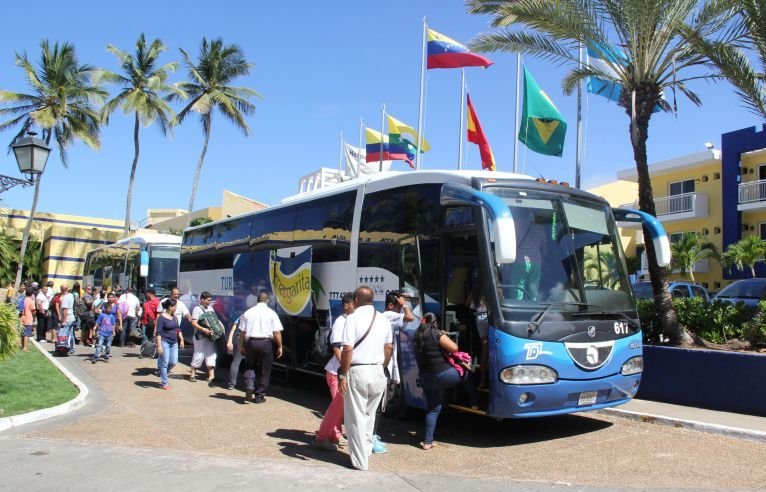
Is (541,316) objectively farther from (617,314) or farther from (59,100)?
(59,100)

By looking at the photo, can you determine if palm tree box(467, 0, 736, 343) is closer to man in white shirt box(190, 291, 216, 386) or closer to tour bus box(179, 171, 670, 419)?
tour bus box(179, 171, 670, 419)

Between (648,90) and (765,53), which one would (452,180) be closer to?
(648,90)

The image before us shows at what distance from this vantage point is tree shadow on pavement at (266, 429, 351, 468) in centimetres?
706

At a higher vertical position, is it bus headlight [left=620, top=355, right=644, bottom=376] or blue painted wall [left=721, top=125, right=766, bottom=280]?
blue painted wall [left=721, top=125, right=766, bottom=280]

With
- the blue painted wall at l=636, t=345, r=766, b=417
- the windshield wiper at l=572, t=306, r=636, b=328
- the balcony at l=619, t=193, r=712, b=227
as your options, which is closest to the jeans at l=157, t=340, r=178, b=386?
the windshield wiper at l=572, t=306, r=636, b=328

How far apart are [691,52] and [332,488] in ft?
34.2

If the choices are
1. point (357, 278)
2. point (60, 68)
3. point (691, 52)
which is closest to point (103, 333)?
point (357, 278)

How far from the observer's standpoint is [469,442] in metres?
7.91

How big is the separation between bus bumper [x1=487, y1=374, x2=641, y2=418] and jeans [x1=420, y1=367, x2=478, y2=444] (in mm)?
432

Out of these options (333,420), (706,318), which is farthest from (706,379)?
(333,420)

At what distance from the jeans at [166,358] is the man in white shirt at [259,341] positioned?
7.32 feet

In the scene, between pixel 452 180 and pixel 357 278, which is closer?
pixel 452 180

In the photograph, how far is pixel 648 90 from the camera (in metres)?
11.7

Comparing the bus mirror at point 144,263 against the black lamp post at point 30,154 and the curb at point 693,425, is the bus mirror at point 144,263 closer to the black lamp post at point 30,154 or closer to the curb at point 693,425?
the black lamp post at point 30,154
